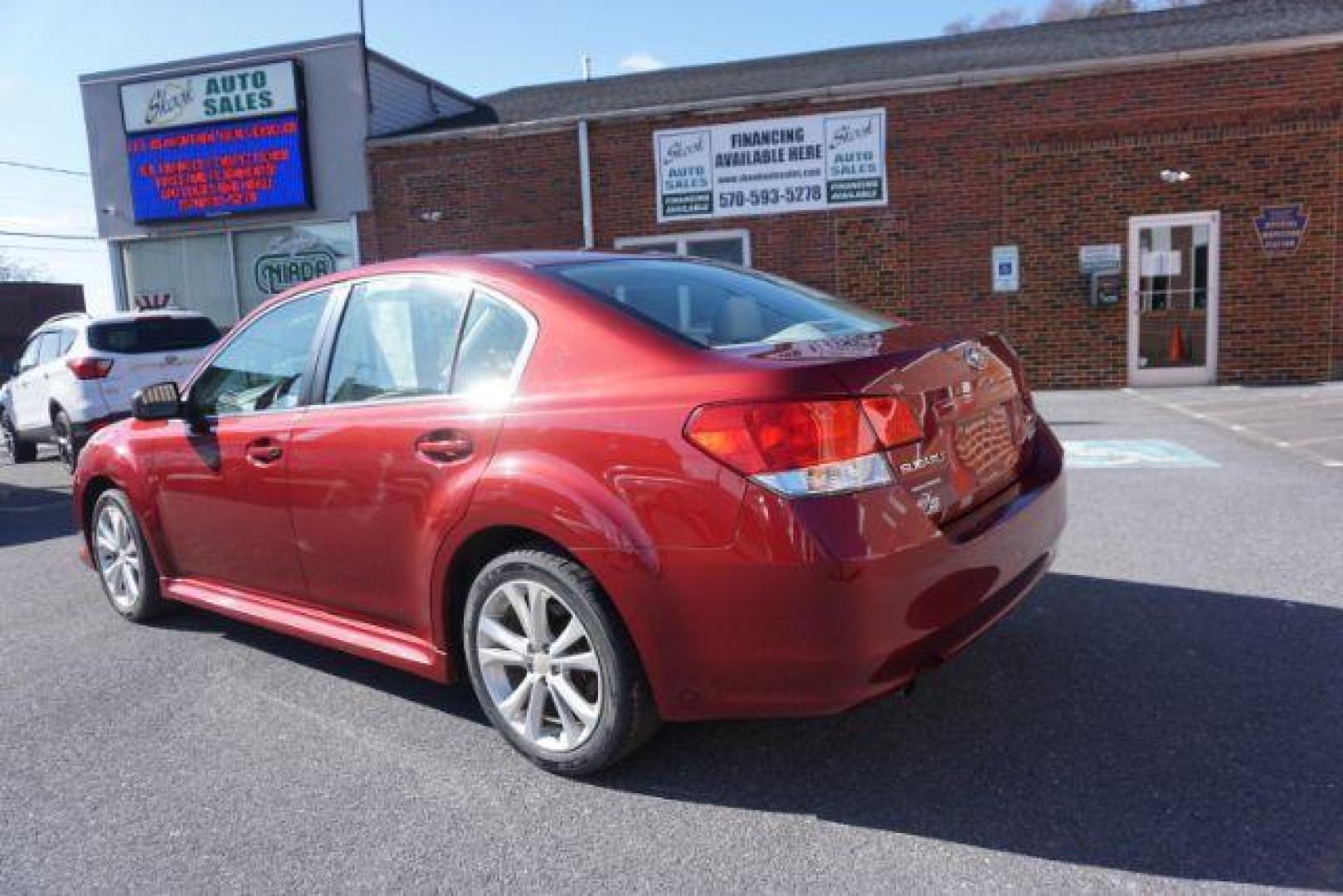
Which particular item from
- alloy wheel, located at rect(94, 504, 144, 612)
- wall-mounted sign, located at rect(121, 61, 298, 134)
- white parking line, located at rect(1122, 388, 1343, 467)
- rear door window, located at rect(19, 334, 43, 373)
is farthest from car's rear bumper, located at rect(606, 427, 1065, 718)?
wall-mounted sign, located at rect(121, 61, 298, 134)

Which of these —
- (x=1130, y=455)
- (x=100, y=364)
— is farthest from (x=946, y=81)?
(x=100, y=364)

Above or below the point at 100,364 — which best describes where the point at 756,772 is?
below

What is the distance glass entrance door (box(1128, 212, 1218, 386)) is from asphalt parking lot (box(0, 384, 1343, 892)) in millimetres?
9488

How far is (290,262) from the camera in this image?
56.1ft

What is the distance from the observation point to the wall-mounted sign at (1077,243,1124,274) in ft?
43.2

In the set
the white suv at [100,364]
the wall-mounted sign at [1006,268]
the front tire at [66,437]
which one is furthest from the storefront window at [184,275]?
the wall-mounted sign at [1006,268]

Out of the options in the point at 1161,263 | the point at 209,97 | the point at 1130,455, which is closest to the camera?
the point at 1130,455

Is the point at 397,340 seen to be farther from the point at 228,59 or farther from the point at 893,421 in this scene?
the point at 228,59

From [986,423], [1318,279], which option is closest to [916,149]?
[1318,279]

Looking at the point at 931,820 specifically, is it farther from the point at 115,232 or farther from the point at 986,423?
the point at 115,232

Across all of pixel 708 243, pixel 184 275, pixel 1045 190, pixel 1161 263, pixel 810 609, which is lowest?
pixel 810 609

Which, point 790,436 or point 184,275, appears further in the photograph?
point 184,275

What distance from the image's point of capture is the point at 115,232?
18.0 m

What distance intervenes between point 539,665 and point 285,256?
15.8m
